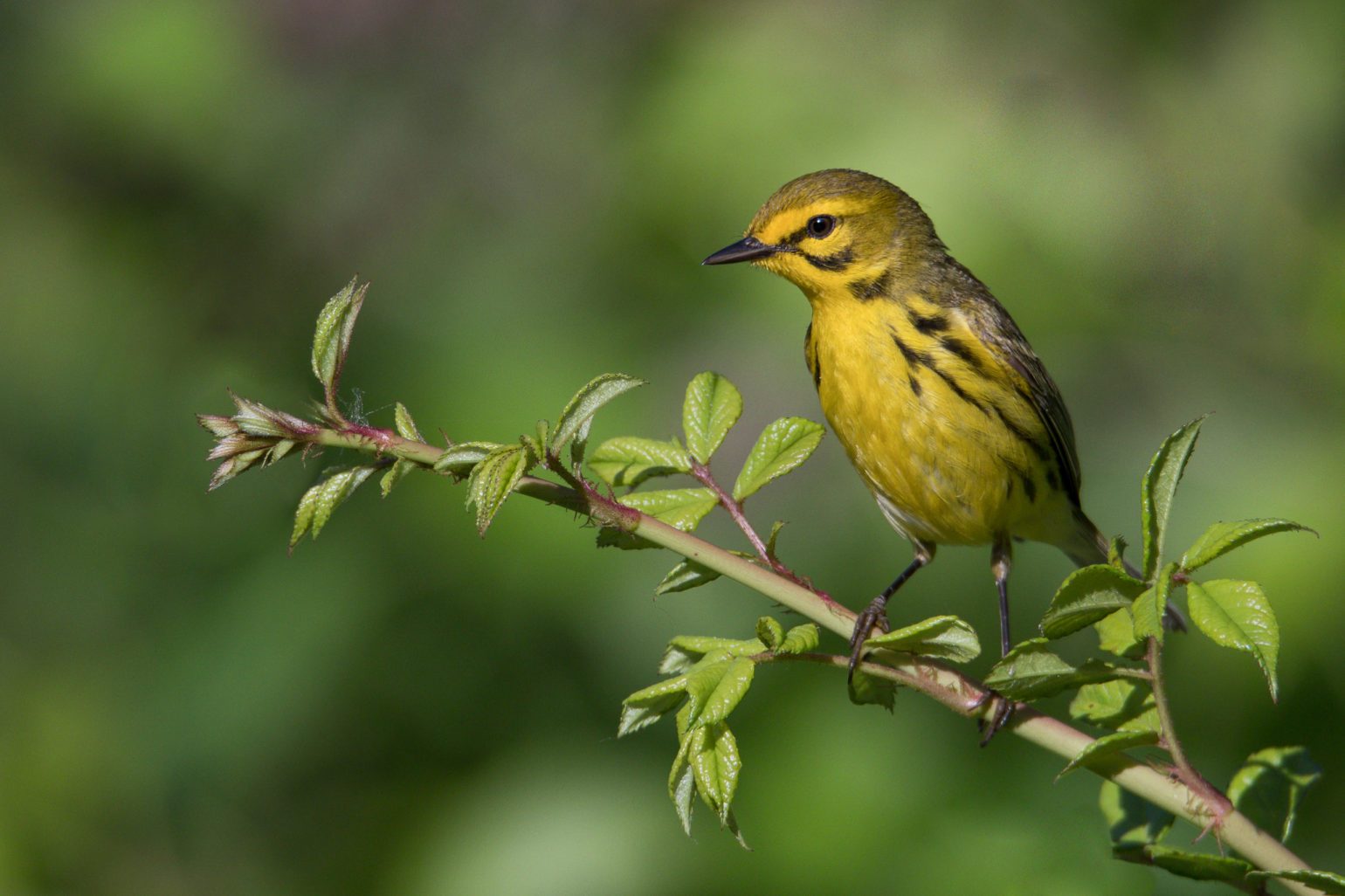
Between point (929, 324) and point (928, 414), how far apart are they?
214mm

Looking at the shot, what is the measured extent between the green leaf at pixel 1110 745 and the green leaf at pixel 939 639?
0.39 feet

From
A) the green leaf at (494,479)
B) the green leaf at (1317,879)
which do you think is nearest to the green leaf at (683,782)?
the green leaf at (494,479)

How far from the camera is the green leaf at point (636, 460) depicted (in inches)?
57.4

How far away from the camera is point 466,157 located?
520cm

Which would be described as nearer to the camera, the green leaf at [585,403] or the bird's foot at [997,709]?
the green leaf at [585,403]

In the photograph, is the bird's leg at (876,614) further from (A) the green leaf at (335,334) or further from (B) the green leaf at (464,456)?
(A) the green leaf at (335,334)

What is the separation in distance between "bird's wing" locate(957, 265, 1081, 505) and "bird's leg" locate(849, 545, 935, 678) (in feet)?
1.13

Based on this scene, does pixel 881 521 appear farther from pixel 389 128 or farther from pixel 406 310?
pixel 389 128

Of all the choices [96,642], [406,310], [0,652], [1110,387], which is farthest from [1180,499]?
[0,652]

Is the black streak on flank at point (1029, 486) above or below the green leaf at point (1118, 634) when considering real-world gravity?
below

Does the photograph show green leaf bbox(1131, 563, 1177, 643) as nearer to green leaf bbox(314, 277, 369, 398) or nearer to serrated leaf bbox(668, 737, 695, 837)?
serrated leaf bbox(668, 737, 695, 837)

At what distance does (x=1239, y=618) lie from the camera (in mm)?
1054

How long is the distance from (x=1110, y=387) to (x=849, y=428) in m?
1.45

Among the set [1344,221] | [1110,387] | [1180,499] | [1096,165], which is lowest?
A: [1180,499]
